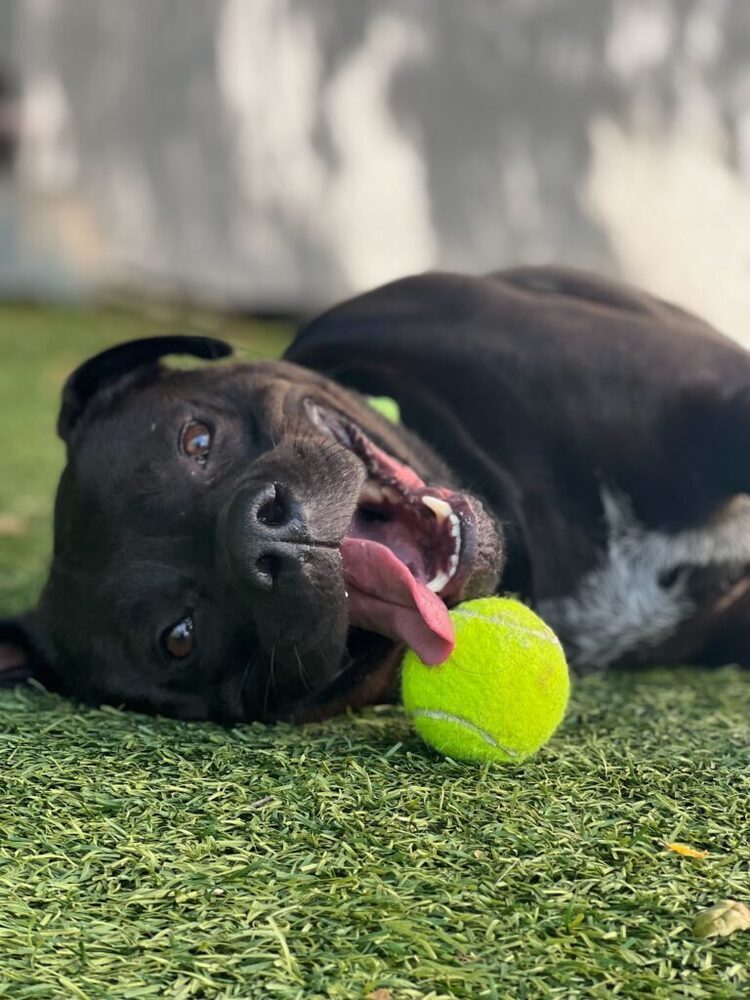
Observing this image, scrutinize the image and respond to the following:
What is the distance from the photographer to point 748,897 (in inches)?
70.0

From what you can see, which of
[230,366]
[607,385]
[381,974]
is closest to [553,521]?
[607,385]

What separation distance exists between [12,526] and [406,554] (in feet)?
7.99

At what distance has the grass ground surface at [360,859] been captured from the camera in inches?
63.2

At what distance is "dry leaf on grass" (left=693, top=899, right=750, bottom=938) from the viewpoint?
5.50 feet

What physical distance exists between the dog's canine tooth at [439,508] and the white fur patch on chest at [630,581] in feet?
1.96

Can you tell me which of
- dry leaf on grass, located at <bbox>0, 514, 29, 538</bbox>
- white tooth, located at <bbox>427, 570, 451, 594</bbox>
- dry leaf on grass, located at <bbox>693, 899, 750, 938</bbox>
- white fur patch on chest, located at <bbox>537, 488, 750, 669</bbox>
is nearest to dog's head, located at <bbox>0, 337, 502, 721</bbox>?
white tooth, located at <bbox>427, 570, 451, 594</bbox>

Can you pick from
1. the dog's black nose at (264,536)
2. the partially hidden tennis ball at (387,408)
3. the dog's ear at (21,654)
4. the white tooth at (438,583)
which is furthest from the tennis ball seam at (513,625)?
the dog's ear at (21,654)

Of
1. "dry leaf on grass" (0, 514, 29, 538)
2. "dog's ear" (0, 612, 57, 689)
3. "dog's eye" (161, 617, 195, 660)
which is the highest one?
"dog's eye" (161, 617, 195, 660)

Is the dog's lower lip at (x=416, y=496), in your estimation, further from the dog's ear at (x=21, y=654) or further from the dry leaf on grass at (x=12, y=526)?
the dry leaf on grass at (x=12, y=526)

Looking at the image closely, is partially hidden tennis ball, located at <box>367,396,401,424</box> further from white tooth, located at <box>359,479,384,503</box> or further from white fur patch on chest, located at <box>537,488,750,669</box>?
white fur patch on chest, located at <box>537,488,750,669</box>

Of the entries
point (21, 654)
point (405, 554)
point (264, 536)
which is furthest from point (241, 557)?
point (21, 654)

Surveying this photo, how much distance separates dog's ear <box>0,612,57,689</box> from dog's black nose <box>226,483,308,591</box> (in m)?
0.73

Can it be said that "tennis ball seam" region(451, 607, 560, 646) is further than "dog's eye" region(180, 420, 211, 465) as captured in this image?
No

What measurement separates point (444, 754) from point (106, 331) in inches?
300
